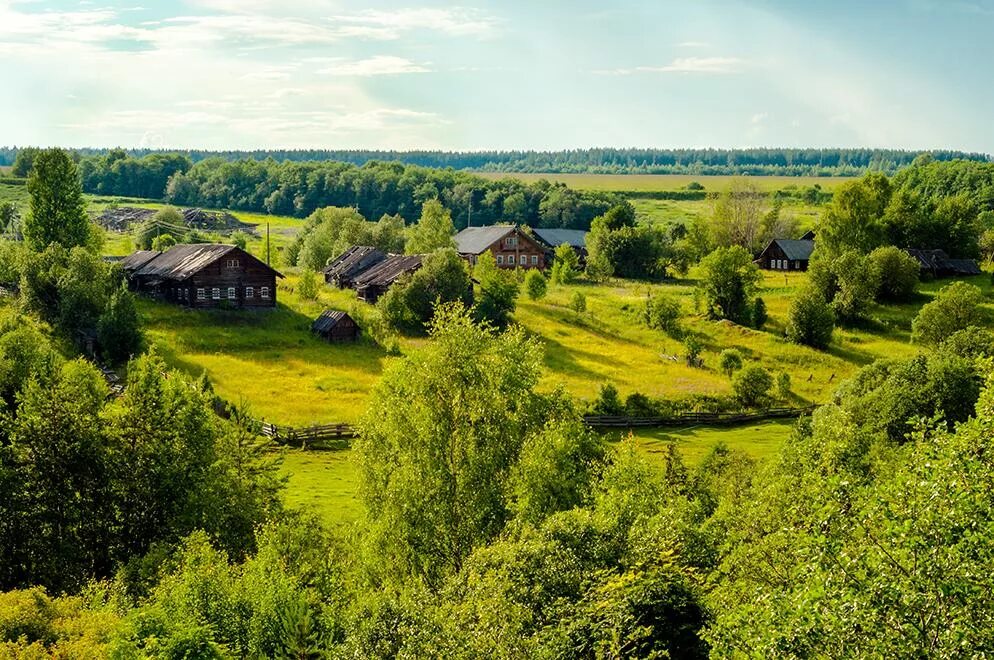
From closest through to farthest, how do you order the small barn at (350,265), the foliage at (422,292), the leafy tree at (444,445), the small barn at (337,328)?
the leafy tree at (444,445) → the small barn at (337,328) → the foliage at (422,292) → the small barn at (350,265)

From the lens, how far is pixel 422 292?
74625 mm

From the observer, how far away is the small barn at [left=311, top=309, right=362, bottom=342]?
2734 inches

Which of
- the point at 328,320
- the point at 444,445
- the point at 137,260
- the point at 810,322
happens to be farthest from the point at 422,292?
the point at 444,445

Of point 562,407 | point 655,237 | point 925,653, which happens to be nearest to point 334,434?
point 562,407

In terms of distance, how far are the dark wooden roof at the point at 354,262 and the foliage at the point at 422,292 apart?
16.6 metres

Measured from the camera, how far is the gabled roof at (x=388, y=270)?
81875 millimetres

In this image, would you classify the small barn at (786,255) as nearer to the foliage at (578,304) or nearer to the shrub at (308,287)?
the foliage at (578,304)

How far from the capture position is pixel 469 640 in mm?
15172

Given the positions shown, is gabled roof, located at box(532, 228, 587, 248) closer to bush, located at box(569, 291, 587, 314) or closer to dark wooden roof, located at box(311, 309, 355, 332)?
bush, located at box(569, 291, 587, 314)

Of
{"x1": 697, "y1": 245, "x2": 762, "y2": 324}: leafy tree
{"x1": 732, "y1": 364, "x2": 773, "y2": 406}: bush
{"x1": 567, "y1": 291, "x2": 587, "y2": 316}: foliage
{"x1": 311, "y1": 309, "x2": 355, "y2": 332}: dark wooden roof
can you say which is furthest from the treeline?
{"x1": 732, "y1": 364, "x2": 773, "y2": 406}: bush

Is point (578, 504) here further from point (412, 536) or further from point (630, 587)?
point (630, 587)

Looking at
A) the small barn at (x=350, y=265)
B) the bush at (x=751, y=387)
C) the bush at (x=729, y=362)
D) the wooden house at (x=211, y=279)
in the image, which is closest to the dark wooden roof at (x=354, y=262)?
the small barn at (x=350, y=265)

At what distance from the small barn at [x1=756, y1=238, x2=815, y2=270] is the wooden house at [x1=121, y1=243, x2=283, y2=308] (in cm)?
6622

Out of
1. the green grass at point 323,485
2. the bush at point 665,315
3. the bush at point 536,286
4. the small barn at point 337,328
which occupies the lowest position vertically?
the green grass at point 323,485
